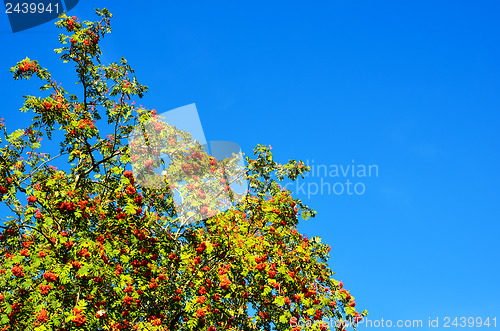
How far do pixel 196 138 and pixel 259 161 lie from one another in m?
2.65

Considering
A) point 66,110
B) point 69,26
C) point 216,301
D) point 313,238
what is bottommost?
point 216,301

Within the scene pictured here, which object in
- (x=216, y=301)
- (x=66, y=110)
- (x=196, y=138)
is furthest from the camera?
(x=196, y=138)

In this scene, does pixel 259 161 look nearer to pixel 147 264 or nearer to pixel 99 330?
pixel 147 264

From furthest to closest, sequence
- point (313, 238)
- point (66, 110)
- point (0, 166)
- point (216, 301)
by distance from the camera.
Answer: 1. point (313, 238)
2. point (66, 110)
3. point (216, 301)
4. point (0, 166)

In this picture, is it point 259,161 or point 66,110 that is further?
point 259,161

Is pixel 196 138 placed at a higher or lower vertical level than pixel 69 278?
higher

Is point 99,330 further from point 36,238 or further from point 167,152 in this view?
point 167,152

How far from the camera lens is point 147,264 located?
12.1 m

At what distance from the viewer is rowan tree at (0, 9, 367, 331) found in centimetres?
1023

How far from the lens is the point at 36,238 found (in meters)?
11.7

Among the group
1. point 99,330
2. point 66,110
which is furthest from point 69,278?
point 66,110

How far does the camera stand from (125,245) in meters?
11.8

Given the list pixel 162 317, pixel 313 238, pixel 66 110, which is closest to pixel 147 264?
pixel 162 317

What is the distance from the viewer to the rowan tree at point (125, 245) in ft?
33.6
